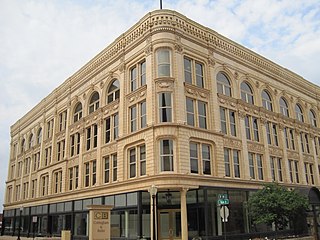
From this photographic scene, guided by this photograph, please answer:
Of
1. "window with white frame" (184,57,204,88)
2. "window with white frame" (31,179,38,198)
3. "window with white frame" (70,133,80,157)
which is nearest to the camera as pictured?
"window with white frame" (184,57,204,88)

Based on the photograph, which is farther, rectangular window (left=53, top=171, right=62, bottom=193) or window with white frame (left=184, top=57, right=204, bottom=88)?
rectangular window (left=53, top=171, right=62, bottom=193)

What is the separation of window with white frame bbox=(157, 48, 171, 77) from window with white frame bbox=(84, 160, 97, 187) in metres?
12.8

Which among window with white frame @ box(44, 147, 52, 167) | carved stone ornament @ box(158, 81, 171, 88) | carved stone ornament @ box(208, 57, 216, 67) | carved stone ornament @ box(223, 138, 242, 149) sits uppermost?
carved stone ornament @ box(208, 57, 216, 67)

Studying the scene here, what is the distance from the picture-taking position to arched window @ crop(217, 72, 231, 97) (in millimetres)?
33094

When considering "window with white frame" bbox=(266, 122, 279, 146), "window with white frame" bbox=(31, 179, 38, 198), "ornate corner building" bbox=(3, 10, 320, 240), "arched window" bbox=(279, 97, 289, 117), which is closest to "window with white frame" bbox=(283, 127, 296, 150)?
"ornate corner building" bbox=(3, 10, 320, 240)

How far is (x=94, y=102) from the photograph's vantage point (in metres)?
38.2

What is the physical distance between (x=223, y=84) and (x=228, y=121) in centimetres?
385

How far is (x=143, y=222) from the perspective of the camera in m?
27.7

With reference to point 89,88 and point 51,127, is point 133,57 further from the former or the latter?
point 51,127

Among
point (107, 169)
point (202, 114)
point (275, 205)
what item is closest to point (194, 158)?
point (202, 114)

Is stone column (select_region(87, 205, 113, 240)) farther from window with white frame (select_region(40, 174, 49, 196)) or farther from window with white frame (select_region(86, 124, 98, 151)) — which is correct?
window with white frame (select_region(40, 174, 49, 196))

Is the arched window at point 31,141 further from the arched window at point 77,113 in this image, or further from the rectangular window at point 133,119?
the rectangular window at point 133,119

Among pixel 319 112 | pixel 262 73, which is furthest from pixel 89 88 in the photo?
pixel 319 112

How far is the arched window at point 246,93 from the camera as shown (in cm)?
3575
